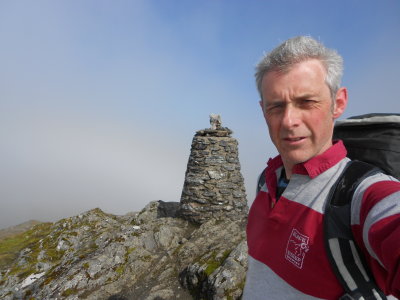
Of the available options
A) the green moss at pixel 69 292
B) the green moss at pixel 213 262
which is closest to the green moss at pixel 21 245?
the green moss at pixel 69 292

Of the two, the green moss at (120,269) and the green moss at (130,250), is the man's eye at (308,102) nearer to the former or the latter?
the green moss at (120,269)

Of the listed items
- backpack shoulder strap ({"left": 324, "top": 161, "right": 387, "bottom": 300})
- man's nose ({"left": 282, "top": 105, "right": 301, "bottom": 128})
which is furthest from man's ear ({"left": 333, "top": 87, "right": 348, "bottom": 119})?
backpack shoulder strap ({"left": 324, "top": 161, "right": 387, "bottom": 300})

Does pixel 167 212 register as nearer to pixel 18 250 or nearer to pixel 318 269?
pixel 18 250

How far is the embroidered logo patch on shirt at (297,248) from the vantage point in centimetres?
191

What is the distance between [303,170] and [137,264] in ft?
28.3

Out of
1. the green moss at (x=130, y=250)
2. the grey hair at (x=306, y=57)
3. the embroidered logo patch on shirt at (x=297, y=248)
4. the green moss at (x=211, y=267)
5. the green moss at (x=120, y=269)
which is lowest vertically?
the green moss at (x=120, y=269)

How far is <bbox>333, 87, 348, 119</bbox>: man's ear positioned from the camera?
7.29 feet

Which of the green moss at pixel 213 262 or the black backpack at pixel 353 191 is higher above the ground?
the black backpack at pixel 353 191

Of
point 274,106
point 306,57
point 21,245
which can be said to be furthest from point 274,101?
point 21,245

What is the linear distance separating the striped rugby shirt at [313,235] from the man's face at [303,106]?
0.44 ft

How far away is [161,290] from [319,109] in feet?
25.8

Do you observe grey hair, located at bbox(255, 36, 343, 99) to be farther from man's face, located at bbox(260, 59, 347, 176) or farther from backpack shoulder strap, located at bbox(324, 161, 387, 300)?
backpack shoulder strap, located at bbox(324, 161, 387, 300)

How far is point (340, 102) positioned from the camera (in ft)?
7.41

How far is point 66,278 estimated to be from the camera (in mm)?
8250
